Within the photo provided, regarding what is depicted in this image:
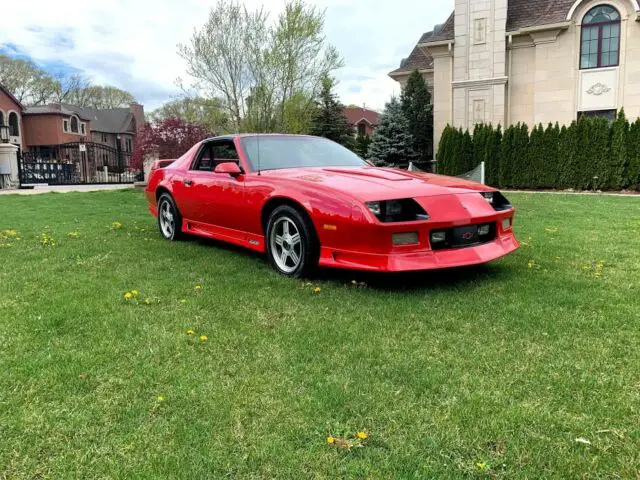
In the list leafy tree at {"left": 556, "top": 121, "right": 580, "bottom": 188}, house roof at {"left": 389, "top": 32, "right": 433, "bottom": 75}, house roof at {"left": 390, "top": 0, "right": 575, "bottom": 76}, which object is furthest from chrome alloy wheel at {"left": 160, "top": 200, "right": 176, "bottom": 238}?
house roof at {"left": 389, "top": 32, "right": 433, "bottom": 75}

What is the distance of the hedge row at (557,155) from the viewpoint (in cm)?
1667

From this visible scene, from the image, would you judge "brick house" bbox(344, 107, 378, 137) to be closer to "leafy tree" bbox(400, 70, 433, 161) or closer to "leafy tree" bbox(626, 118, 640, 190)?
"leafy tree" bbox(400, 70, 433, 161)

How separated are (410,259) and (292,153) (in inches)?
84.7

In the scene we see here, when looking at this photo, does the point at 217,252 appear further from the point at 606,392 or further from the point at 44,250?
the point at 606,392

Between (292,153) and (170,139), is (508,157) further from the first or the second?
(292,153)

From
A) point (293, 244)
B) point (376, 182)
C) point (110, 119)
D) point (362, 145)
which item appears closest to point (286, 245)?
point (293, 244)

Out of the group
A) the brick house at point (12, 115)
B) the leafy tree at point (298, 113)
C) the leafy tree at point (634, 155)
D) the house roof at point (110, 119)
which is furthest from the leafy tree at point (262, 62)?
the house roof at point (110, 119)

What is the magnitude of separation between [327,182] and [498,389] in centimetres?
244

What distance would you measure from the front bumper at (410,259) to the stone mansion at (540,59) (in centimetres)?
1873

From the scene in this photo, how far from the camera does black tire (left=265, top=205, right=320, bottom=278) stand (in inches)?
175

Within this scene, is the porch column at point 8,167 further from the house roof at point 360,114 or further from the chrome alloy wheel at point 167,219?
the house roof at point 360,114

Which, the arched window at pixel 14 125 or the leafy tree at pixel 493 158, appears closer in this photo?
the leafy tree at pixel 493 158

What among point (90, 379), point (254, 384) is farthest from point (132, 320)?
point (254, 384)

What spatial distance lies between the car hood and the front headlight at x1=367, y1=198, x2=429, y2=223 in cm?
4
